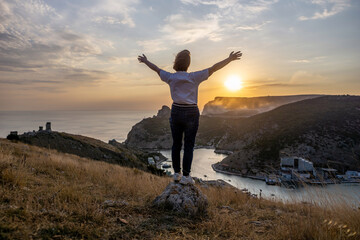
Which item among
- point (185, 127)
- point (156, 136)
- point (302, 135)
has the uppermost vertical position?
point (185, 127)

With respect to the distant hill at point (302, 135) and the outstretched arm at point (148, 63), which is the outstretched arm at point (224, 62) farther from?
the distant hill at point (302, 135)

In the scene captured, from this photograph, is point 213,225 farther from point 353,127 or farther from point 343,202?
point 353,127

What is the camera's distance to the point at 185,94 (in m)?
4.62

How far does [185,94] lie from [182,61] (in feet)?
2.35

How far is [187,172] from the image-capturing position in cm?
496

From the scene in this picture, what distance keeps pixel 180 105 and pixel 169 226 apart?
7.35ft

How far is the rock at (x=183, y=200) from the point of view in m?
4.24

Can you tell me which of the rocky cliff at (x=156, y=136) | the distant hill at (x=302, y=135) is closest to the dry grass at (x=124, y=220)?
the distant hill at (x=302, y=135)

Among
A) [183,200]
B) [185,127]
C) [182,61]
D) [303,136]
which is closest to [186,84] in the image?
[182,61]

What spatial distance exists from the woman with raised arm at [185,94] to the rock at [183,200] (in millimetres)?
246

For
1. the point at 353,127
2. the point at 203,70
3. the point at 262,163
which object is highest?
the point at 203,70

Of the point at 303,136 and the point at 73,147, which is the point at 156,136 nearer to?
the point at 303,136

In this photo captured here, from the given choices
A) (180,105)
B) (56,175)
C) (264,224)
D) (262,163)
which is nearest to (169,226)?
(264,224)

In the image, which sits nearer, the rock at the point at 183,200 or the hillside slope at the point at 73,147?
the rock at the point at 183,200
